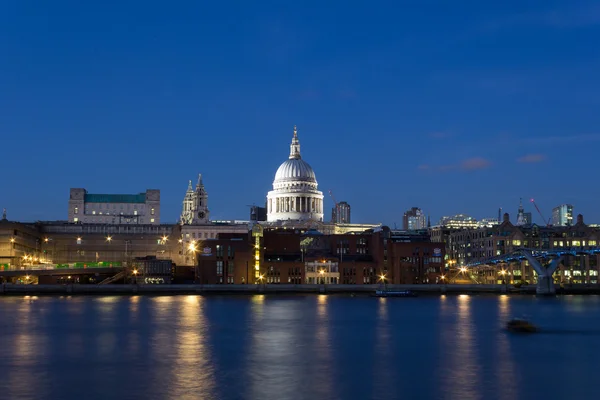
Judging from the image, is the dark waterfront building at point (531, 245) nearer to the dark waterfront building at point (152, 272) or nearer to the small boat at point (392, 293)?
the small boat at point (392, 293)

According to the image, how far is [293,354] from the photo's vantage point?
60.6 m

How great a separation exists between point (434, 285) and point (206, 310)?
182 ft

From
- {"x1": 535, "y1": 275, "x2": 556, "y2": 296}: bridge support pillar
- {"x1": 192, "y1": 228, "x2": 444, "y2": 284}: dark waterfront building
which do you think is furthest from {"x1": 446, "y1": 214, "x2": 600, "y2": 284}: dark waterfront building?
{"x1": 535, "y1": 275, "x2": 556, "y2": 296}: bridge support pillar

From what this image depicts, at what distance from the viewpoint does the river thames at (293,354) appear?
46594 millimetres

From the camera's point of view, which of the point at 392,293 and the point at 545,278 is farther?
the point at 545,278

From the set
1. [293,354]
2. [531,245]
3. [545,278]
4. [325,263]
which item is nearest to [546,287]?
[545,278]

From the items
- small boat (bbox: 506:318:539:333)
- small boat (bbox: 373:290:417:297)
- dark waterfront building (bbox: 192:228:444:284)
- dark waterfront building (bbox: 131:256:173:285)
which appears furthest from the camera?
dark waterfront building (bbox: 131:256:173:285)

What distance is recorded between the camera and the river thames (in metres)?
46.6

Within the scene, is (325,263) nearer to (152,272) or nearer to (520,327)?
(152,272)

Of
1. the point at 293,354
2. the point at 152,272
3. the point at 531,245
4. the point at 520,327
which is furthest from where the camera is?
the point at 531,245

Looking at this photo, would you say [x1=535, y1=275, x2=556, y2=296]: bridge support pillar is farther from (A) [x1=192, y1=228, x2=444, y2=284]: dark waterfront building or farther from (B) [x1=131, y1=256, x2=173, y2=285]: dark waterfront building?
(B) [x1=131, y1=256, x2=173, y2=285]: dark waterfront building

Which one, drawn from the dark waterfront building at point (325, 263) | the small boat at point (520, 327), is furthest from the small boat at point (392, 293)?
the small boat at point (520, 327)

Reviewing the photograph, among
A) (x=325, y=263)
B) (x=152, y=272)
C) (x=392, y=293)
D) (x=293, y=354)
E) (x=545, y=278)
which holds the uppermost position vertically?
(x=325, y=263)

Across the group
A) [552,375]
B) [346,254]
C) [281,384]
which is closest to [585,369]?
[552,375]
